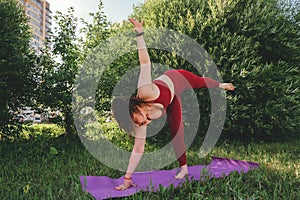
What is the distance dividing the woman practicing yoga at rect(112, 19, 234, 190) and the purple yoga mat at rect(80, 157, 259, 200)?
0.17m

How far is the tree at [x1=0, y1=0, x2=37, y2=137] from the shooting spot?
5.94 metres

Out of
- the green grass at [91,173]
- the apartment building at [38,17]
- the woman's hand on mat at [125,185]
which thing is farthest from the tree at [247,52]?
the apartment building at [38,17]

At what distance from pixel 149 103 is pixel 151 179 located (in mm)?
1113

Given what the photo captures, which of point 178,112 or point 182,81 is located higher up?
point 182,81

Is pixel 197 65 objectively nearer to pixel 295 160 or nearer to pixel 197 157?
pixel 197 157

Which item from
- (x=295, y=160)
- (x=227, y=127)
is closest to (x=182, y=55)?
(x=227, y=127)

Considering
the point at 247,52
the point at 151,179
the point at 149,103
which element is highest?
the point at 247,52

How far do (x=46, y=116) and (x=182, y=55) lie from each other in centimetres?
360

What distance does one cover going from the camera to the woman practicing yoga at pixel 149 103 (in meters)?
3.53

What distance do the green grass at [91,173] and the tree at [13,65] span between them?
2.91 feet

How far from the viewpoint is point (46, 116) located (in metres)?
7.06

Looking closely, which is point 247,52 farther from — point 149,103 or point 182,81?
point 149,103

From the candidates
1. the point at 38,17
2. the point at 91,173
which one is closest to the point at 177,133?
the point at 91,173

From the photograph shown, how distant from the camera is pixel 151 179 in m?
4.02
